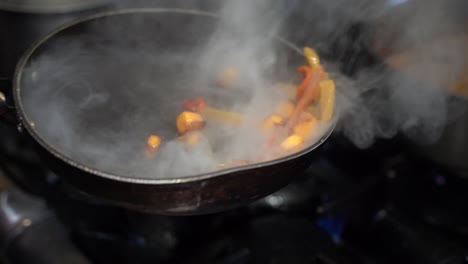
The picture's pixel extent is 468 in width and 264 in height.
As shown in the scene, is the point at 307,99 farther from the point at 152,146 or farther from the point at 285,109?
the point at 152,146

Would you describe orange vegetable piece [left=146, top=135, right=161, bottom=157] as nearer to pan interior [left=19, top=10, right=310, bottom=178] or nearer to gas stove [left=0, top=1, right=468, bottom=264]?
pan interior [left=19, top=10, right=310, bottom=178]

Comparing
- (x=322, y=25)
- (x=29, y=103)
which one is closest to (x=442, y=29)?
(x=322, y=25)

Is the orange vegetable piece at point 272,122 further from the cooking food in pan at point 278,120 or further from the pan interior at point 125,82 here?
the pan interior at point 125,82

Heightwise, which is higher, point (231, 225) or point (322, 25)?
point (322, 25)

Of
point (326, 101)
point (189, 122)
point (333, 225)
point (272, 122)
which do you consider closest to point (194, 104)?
point (189, 122)

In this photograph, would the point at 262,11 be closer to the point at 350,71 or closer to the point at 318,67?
the point at 350,71

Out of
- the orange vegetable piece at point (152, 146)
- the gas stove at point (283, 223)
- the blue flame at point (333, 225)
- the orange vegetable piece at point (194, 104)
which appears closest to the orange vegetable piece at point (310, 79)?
the orange vegetable piece at point (194, 104)
